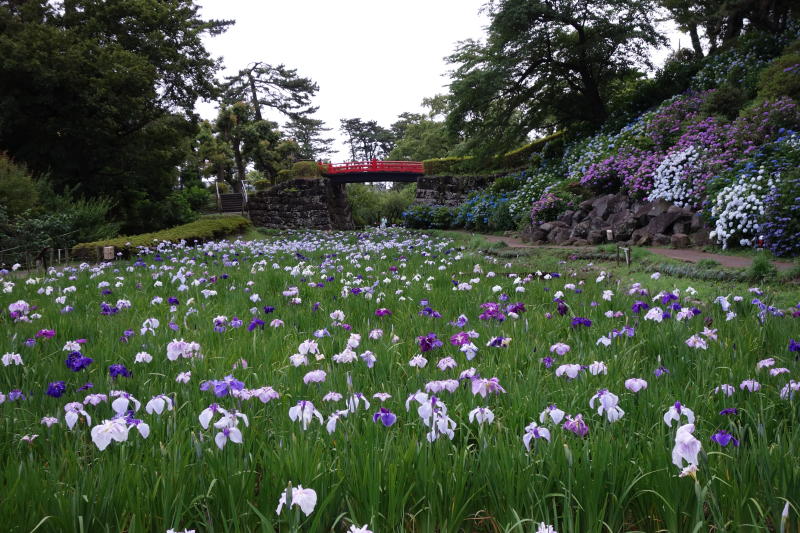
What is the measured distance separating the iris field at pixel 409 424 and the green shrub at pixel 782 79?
336 inches

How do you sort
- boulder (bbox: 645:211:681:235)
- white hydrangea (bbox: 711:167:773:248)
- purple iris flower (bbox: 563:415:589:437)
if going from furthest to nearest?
boulder (bbox: 645:211:681:235), white hydrangea (bbox: 711:167:773:248), purple iris flower (bbox: 563:415:589:437)

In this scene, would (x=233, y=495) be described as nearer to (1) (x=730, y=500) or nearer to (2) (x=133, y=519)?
(2) (x=133, y=519)

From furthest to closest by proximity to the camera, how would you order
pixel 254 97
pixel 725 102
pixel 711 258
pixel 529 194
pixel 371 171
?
1. pixel 254 97
2. pixel 371 171
3. pixel 529 194
4. pixel 725 102
5. pixel 711 258

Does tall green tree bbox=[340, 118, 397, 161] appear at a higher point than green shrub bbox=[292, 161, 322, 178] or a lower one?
higher

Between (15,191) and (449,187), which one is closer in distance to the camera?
(15,191)

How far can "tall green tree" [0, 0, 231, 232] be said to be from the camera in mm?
15734

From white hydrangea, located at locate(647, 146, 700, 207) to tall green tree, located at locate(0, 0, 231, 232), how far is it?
16812 mm

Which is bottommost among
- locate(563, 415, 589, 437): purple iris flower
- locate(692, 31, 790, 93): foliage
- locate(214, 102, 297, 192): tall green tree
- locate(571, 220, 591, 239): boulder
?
locate(563, 415, 589, 437): purple iris flower

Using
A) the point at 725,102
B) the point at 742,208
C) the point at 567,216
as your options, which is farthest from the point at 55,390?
the point at 725,102

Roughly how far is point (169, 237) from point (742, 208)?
11723mm

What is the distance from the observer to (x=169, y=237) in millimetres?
11812

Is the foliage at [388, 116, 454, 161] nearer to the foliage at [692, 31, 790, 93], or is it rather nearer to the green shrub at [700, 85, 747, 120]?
the foliage at [692, 31, 790, 93]

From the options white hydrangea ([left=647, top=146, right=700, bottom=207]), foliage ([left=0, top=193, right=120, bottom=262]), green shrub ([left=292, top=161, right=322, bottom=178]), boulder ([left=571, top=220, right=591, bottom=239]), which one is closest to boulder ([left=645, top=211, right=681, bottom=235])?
white hydrangea ([left=647, top=146, right=700, bottom=207])

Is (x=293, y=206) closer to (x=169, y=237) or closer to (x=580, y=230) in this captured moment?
(x=169, y=237)
